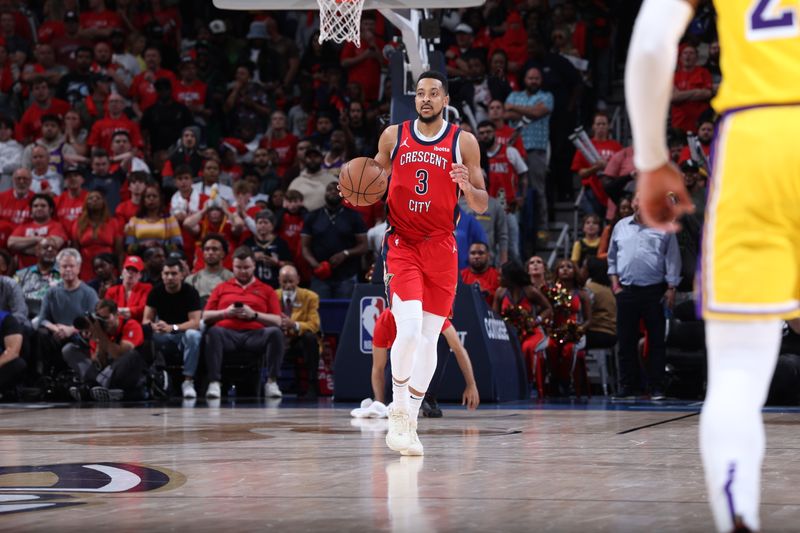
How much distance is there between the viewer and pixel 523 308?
13.7 metres

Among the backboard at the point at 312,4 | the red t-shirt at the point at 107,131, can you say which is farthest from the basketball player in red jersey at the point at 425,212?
the red t-shirt at the point at 107,131

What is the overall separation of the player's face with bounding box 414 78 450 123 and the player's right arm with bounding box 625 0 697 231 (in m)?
4.30

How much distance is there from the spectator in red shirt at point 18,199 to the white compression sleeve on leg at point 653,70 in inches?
531

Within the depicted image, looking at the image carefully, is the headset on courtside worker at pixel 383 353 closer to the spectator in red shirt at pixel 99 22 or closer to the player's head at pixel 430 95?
the player's head at pixel 430 95

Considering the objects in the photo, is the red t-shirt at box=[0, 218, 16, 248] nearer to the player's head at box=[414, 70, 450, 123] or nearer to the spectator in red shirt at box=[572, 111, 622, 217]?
the spectator in red shirt at box=[572, 111, 622, 217]

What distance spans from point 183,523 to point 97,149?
13093 millimetres

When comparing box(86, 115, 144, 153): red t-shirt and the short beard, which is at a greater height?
box(86, 115, 144, 153): red t-shirt

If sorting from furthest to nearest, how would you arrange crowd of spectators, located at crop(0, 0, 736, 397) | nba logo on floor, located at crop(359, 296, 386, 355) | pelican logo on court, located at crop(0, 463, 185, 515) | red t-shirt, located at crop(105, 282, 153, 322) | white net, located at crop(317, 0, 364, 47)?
red t-shirt, located at crop(105, 282, 153, 322) < crowd of spectators, located at crop(0, 0, 736, 397) < nba logo on floor, located at crop(359, 296, 386, 355) < white net, located at crop(317, 0, 364, 47) < pelican logo on court, located at crop(0, 463, 185, 515)

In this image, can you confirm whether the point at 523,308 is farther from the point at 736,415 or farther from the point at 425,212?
→ the point at 736,415

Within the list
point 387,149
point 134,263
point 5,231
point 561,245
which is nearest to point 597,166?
point 561,245

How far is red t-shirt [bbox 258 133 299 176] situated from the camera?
1744 cm

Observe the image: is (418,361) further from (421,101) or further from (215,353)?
(215,353)

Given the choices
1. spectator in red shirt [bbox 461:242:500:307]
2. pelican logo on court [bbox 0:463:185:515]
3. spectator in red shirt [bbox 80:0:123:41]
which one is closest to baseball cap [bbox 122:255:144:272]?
spectator in red shirt [bbox 461:242:500:307]

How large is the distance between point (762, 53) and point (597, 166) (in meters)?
12.7
